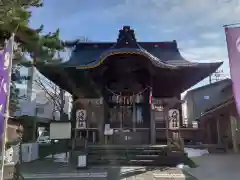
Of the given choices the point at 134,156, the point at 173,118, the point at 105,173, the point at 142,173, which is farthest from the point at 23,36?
the point at 173,118

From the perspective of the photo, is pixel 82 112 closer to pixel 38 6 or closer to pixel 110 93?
pixel 110 93

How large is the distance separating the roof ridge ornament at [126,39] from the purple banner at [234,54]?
6.33 m

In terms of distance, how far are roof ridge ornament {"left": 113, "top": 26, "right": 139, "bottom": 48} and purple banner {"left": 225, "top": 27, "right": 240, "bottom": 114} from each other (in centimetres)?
633

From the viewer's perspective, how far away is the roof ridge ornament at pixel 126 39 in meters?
12.5

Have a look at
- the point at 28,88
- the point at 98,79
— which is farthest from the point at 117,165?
the point at 28,88

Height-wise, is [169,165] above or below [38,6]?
below

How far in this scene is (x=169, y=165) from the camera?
1057 centimetres

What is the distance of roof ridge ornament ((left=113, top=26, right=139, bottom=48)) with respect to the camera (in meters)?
12.5

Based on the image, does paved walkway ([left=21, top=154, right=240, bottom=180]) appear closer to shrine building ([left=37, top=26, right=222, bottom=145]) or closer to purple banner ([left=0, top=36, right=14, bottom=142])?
shrine building ([left=37, top=26, right=222, bottom=145])

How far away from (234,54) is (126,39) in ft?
23.3

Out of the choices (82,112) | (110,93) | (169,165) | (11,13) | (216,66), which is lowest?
(169,165)

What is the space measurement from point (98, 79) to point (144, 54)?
3296mm

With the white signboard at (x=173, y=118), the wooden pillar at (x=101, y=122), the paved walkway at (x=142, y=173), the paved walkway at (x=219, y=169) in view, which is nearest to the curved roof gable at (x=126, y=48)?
the white signboard at (x=173, y=118)

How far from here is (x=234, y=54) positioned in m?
6.36
